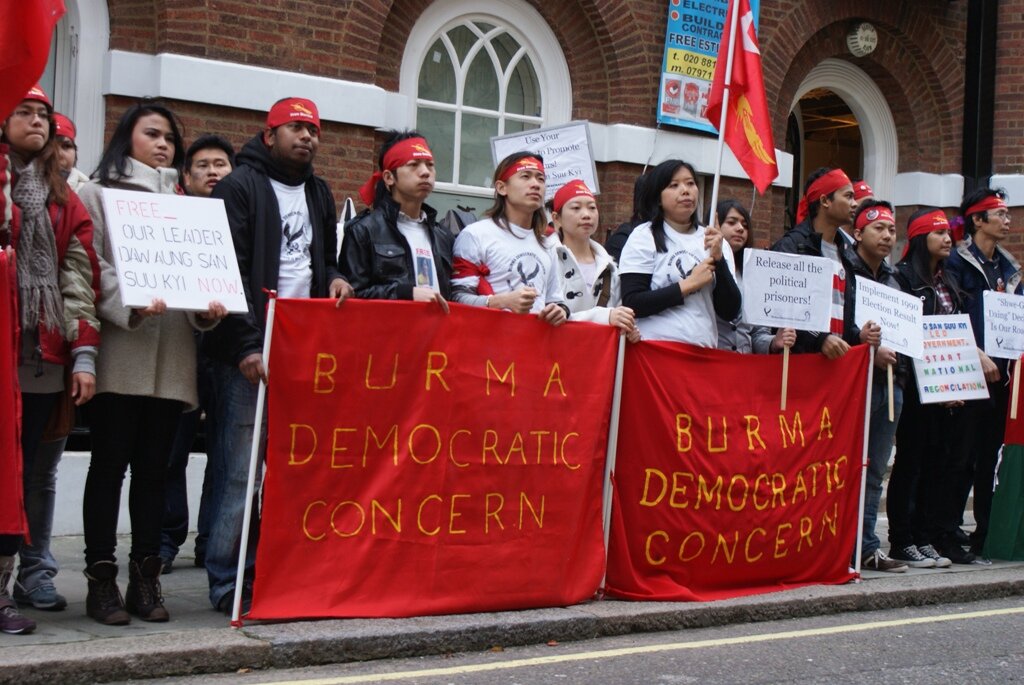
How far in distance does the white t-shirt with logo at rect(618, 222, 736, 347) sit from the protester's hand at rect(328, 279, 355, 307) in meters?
1.70

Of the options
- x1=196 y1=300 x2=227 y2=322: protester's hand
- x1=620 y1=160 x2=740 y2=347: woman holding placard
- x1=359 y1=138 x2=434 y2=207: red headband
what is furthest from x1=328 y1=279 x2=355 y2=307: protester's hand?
x1=620 y1=160 x2=740 y2=347: woman holding placard

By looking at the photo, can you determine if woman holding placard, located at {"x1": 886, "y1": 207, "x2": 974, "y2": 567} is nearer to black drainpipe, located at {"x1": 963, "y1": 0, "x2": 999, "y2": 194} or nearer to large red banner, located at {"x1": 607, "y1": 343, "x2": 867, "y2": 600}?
large red banner, located at {"x1": 607, "y1": 343, "x2": 867, "y2": 600}

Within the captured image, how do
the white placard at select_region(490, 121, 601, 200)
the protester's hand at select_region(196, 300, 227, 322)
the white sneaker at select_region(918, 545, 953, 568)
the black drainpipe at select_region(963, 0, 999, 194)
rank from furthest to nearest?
the black drainpipe at select_region(963, 0, 999, 194)
the white placard at select_region(490, 121, 601, 200)
the white sneaker at select_region(918, 545, 953, 568)
the protester's hand at select_region(196, 300, 227, 322)

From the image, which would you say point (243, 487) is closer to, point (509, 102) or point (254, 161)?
point (254, 161)

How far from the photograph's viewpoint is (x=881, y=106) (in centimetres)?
1569

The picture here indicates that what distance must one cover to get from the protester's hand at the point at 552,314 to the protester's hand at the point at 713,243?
94 cm

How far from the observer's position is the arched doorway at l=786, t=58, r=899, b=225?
15242 millimetres

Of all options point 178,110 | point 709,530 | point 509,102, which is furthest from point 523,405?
point 509,102

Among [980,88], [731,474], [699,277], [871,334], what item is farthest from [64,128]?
[980,88]

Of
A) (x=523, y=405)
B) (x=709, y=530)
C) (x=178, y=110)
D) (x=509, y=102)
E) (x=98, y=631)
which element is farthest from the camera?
(x=509, y=102)

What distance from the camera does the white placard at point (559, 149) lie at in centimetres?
965

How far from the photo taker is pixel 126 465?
6055mm

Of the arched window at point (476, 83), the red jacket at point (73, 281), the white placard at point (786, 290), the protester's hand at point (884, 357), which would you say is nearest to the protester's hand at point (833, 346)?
the white placard at point (786, 290)

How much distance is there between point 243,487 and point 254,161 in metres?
1.44
